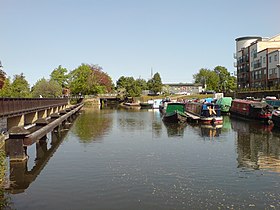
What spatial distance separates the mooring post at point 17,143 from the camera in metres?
16.5

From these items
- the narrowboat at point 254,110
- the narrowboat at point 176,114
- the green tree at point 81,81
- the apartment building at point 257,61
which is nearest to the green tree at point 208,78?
the apartment building at point 257,61

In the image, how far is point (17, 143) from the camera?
55.5ft

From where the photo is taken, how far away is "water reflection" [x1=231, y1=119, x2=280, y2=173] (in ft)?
60.1

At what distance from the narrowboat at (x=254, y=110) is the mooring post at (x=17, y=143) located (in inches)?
1315

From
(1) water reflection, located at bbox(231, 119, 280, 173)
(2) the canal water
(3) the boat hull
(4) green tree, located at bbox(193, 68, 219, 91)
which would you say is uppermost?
(4) green tree, located at bbox(193, 68, 219, 91)

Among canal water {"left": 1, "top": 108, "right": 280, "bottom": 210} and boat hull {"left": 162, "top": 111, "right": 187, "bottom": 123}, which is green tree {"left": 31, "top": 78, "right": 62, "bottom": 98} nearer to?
boat hull {"left": 162, "top": 111, "right": 187, "bottom": 123}

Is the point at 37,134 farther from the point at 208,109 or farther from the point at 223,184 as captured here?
the point at 208,109

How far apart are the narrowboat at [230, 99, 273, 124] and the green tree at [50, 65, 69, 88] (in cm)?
9173

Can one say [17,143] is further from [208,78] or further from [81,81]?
[208,78]

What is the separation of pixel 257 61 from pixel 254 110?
4823cm

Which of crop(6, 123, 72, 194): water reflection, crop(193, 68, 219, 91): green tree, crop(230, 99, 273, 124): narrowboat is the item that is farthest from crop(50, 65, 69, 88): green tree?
crop(6, 123, 72, 194): water reflection

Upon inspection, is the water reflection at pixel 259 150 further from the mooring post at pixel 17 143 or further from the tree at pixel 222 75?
the tree at pixel 222 75

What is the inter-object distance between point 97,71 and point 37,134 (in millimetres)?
107649

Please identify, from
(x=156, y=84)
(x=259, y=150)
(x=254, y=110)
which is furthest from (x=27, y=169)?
(x=156, y=84)
